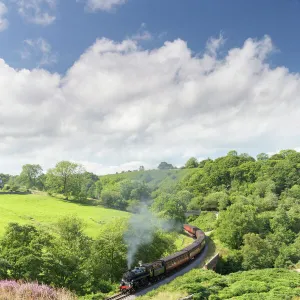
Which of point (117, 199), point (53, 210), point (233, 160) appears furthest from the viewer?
point (233, 160)

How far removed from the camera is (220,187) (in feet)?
325

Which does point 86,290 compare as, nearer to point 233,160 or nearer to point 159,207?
point 159,207

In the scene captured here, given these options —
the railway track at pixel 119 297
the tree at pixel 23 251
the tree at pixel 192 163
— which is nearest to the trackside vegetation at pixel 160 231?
the tree at pixel 23 251

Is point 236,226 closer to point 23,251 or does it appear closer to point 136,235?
point 136,235

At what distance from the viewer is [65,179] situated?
307 feet

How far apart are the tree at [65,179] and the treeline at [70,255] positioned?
195 feet

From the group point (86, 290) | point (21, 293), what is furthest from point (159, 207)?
point (21, 293)

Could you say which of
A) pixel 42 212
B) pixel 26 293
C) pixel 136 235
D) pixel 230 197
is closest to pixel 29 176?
pixel 42 212

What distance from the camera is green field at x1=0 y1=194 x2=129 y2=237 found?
178 ft

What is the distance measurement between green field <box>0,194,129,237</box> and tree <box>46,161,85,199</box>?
26.9 feet

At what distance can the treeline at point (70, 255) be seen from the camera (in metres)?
23.0

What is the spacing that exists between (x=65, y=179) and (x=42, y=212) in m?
30.0

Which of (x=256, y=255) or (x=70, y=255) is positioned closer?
(x=70, y=255)

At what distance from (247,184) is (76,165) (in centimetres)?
5789
